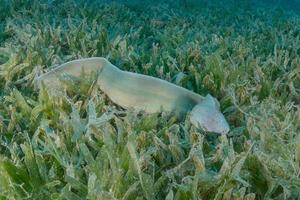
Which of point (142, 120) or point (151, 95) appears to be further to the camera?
point (151, 95)

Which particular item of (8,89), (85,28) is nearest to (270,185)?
(8,89)

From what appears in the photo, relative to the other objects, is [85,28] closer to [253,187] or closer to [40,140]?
[40,140]

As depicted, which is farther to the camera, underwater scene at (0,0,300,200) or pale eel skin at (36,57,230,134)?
pale eel skin at (36,57,230,134)

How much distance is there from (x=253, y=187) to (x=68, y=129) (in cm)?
89

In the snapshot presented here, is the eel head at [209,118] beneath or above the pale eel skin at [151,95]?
above

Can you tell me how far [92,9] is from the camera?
613 centimetres

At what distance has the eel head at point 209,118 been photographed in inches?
96.6

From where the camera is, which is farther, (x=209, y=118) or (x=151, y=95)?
(x=151, y=95)

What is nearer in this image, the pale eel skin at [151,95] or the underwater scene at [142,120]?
the underwater scene at [142,120]

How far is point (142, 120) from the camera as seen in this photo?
246 centimetres

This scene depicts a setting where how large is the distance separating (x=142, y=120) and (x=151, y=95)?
322 millimetres

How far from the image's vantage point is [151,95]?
2.75m

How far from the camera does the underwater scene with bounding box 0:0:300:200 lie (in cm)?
190

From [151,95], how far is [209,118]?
15.8 inches
